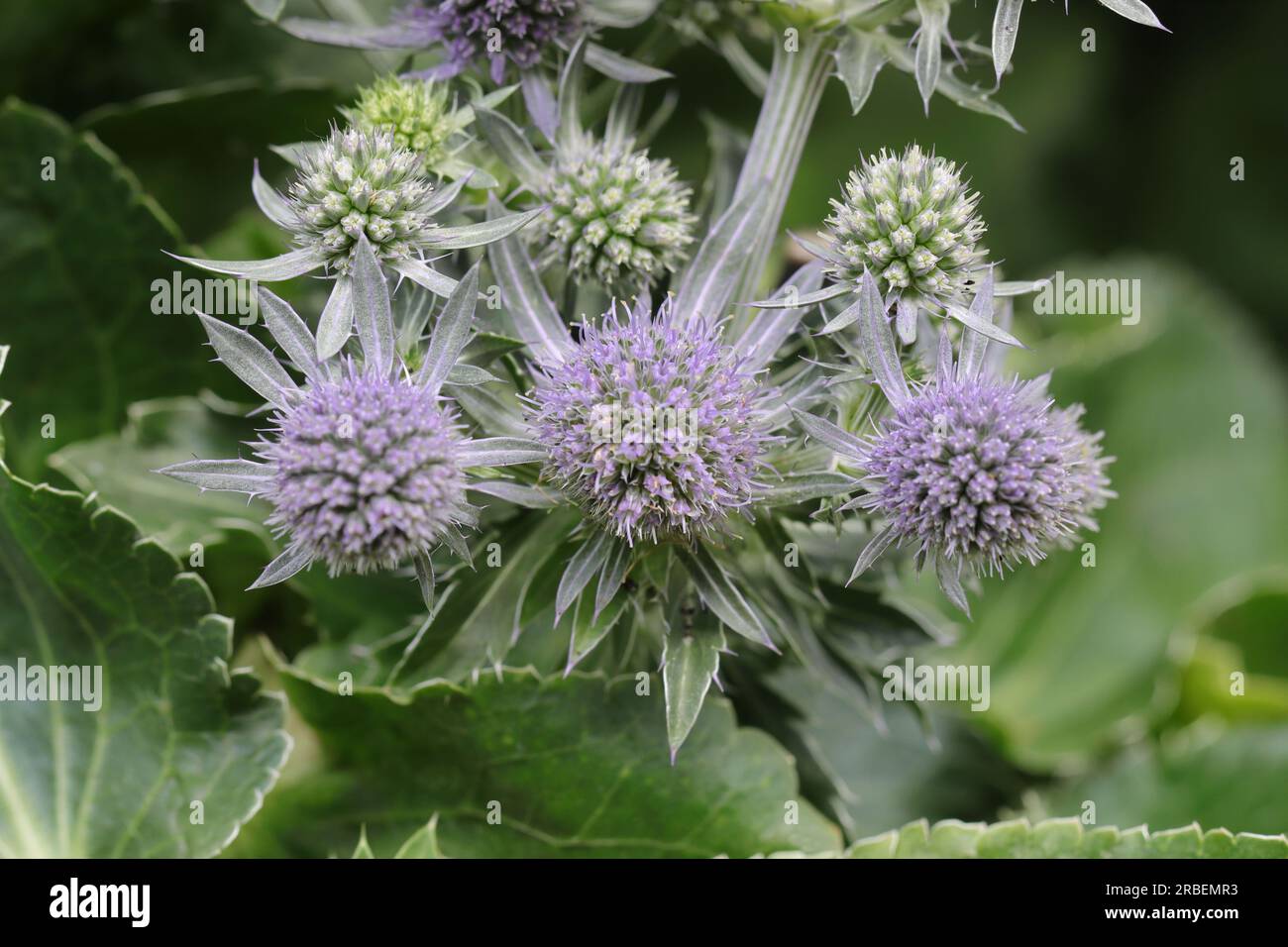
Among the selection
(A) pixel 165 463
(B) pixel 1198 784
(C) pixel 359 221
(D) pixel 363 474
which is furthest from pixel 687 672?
(B) pixel 1198 784

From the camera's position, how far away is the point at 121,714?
1349 mm

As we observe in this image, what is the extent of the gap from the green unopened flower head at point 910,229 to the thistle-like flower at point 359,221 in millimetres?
282

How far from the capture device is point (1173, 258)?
109 inches

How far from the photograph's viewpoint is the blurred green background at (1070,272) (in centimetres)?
160

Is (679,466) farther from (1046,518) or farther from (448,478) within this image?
(1046,518)

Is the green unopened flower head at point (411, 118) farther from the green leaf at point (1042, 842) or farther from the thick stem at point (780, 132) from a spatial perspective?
the green leaf at point (1042, 842)

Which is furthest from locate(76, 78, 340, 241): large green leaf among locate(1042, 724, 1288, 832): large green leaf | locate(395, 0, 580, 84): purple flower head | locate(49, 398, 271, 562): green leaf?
locate(1042, 724, 1288, 832): large green leaf

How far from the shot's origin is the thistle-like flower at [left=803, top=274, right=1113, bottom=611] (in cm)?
98

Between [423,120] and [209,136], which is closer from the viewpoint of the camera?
[423,120]

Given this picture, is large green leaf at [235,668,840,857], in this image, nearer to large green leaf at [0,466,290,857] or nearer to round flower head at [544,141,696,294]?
large green leaf at [0,466,290,857]

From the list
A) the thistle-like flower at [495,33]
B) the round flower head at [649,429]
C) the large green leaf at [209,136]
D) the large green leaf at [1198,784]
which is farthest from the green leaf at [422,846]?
the large green leaf at [1198,784]

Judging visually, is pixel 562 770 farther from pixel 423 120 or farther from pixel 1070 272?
pixel 1070 272

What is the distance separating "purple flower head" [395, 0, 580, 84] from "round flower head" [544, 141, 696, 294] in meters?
0.12

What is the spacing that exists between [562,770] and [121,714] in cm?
51
